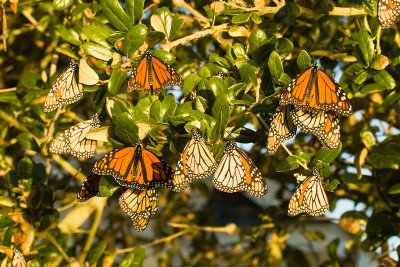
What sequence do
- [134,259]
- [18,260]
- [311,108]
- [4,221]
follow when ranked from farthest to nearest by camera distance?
[134,259] < [4,221] < [18,260] < [311,108]

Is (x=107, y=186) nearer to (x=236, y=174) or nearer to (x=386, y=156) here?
(x=236, y=174)

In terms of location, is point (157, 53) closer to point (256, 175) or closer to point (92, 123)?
point (92, 123)

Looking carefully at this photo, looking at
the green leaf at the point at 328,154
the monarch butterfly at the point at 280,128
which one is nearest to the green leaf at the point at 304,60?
the monarch butterfly at the point at 280,128

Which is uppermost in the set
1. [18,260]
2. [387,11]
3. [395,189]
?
[387,11]

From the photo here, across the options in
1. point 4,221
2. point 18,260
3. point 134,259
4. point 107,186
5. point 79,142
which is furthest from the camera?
point 134,259

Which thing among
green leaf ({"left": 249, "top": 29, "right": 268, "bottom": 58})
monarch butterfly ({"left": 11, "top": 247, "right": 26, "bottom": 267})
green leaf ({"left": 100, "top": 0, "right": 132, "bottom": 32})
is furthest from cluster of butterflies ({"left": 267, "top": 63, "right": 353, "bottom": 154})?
monarch butterfly ({"left": 11, "top": 247, "right": 26, "bottom": 267})

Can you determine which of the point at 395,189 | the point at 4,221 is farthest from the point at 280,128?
the point at 4,221

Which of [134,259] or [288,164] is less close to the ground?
[288,164]
